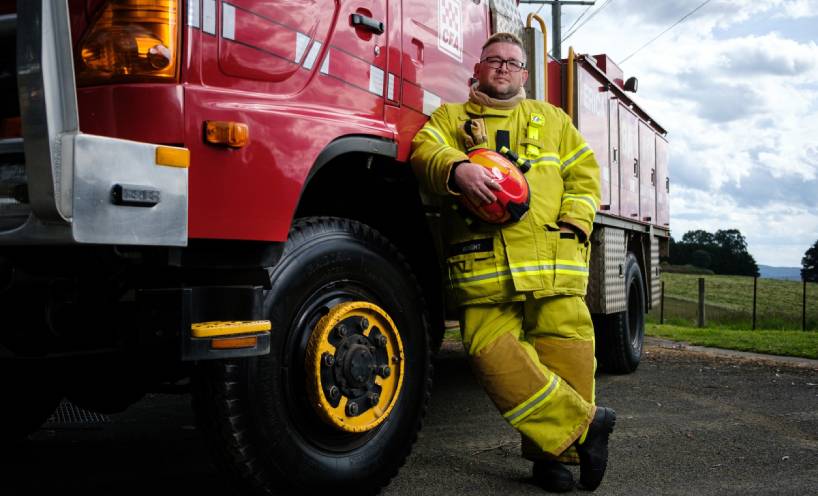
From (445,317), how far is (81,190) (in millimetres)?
2347

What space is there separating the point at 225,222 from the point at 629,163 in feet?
18.2

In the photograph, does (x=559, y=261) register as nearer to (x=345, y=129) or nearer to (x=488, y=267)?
(x=488, y=267)

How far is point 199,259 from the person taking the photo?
2.25m

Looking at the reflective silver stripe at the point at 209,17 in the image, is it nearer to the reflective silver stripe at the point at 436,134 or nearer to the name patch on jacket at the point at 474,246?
the reflective silver stripe at the point at 436,134

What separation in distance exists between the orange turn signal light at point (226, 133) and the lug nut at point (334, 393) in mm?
860

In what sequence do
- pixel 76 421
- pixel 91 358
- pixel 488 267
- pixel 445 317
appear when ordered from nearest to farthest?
pixel 91 358
pixel 488 267
pixel 445 317
pixel 76 421

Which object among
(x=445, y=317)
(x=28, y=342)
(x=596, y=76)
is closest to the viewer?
(x=28, y=342)

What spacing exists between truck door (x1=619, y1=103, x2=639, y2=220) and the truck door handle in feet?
13.5

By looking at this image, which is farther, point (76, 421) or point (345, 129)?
point (76, 421)

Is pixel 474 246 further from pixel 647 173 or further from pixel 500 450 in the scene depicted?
pixel 647 173

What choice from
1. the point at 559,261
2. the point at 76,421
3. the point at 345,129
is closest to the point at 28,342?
the point at 345,129

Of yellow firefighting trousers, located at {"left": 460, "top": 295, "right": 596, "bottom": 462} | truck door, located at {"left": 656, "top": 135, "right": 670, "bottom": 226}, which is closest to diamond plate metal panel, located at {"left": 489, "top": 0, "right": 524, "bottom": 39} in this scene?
yellow firefighting trousers, located at {"left": 460, "top": 295, "right": 596, "bottom": 462}

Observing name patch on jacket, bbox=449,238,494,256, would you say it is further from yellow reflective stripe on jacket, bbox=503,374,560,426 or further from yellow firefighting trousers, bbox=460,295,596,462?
yellow reflective stripe on jacket, bbox=503,374,560,426

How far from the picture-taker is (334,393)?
102 inches
